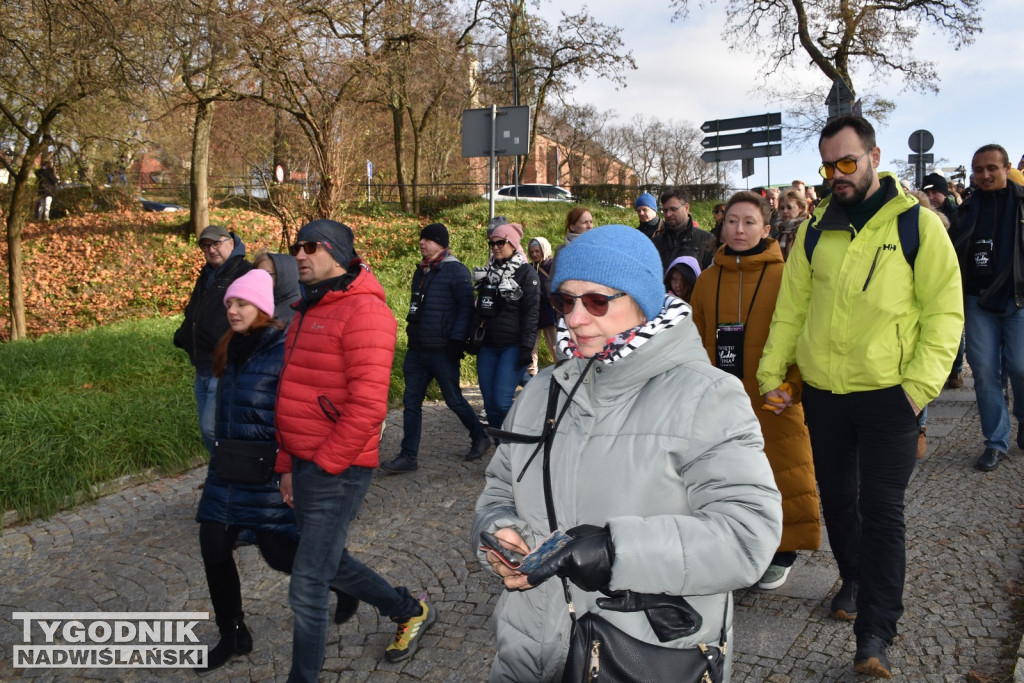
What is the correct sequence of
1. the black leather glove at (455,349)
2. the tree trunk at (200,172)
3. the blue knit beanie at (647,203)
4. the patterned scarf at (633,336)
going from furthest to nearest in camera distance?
1. the tree trunk at (200,172)
2. the blue knit beanie at (647,203)
3. the black leather glove at (455,349)
4. the patterned scarf at (633,336)

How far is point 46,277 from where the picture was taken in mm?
18766

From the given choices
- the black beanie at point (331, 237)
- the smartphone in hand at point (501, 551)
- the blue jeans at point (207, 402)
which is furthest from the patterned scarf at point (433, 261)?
the smartphone in hand at point (501, 551)

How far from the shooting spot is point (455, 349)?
6.64 metres

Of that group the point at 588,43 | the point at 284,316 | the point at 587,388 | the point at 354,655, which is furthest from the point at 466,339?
the point at 588,43

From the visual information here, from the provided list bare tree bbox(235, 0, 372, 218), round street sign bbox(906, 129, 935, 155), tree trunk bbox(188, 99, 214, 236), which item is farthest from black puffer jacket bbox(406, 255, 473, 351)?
tree trunk bbox(188, 99, 214, 236)

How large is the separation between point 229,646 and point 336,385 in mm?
1330

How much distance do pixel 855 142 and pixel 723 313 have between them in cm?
118

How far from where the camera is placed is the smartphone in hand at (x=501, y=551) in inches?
68.6

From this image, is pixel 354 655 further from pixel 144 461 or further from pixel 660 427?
pixel 144 461

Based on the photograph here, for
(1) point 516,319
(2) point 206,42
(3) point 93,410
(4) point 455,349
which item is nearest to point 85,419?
(3) point 93,410

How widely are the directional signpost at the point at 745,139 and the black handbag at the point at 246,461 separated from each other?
1150cm

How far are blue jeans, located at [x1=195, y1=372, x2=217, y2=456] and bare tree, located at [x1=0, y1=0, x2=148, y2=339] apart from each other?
4198 mm

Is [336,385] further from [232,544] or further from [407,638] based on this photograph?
[407,638]

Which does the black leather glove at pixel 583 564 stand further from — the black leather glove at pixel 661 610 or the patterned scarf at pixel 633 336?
the patterned scarf at pixel 633 336
